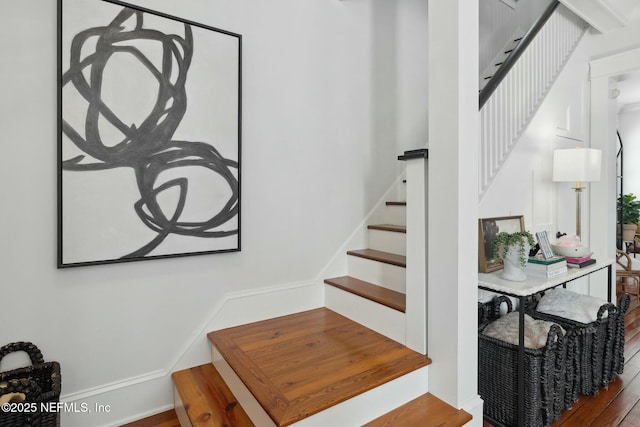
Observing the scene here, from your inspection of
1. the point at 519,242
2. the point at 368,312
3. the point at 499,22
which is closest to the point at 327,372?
the point at 368,312

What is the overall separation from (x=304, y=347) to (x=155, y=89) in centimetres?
165

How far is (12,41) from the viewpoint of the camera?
1.54m

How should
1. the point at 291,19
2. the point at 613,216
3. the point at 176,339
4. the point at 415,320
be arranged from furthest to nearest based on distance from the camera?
1. the point at 613,216
2. the point at 291,19
3. the point at 176,339
4. the point at 415,320

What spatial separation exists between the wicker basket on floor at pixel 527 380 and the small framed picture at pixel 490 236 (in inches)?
19.1

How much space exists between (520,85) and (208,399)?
9.89 ft

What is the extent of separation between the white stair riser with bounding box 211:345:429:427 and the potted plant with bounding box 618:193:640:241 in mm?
5384

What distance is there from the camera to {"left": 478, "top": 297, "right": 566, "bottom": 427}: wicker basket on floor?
1789mm

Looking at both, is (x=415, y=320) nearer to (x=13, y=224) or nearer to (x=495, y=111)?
(x=495, y=111)

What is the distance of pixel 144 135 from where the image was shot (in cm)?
182

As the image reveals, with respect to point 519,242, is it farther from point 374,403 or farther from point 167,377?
point 167,377

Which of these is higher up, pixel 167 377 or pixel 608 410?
pixel 167 377

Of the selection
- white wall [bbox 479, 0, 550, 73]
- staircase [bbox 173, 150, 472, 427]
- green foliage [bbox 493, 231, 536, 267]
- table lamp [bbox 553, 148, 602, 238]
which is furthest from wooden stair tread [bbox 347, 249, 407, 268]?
white wall [bbox 479, 0, 550, 73]

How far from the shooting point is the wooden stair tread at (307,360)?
1.42 m

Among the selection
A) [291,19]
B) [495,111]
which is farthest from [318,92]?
[495,111]
